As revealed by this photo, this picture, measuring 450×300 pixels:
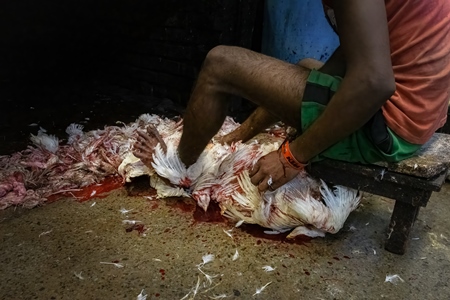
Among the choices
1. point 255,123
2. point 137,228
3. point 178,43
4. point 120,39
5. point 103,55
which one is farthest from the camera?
point 103,55

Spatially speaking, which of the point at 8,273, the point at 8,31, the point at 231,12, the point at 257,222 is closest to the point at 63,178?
the point at 8,273

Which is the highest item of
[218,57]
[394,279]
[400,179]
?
[218,57]

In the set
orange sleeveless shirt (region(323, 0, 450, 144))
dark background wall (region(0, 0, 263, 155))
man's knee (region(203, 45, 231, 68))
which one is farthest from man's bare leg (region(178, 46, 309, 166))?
dark background wall (region(0, 0, 263, 155))

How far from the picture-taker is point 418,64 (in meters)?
1.49

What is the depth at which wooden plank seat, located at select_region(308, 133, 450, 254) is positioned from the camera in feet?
5.08

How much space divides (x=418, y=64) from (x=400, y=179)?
450mm

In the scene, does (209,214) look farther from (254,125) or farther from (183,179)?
(254,125)

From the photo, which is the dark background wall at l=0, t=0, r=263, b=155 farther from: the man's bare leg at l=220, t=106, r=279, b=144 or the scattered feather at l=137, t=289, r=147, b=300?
the scattered feather at l=137, t=289, r=147, b=300

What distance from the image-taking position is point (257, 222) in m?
1.79

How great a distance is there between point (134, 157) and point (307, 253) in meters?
1.03

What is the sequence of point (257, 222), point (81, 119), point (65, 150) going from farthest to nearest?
point (81, 119), point (65, 150), point (257, 222)

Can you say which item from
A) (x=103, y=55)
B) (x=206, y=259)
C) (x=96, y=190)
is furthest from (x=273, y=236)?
(x=103, y=55)

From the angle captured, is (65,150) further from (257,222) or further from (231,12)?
(231,12)

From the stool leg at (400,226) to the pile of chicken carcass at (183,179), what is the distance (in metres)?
0.20
